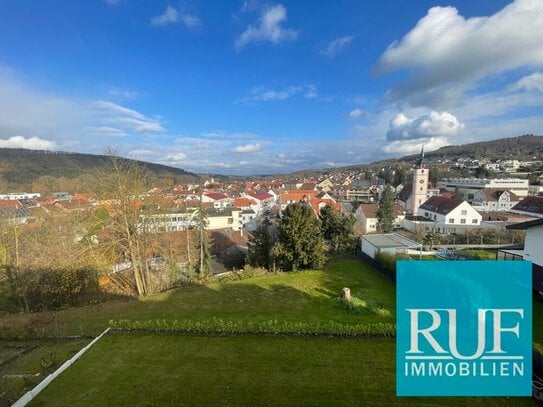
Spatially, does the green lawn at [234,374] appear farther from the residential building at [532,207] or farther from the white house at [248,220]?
the white house at [248,220]

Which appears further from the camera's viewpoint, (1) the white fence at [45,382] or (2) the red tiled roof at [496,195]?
(2) the red tiled roof at [496,195]

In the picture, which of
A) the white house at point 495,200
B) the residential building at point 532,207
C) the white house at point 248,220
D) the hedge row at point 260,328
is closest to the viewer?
the hedge row at point 260,328

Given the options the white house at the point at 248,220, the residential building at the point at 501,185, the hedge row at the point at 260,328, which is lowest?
the white house at the point at 248,220

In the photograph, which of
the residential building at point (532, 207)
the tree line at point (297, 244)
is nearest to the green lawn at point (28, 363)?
the tree line at point (297, 244)

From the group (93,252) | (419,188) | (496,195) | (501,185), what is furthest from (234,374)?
(501,185)

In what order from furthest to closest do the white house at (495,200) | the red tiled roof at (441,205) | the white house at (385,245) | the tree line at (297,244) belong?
1. the white house at (495,200)
2. the red tiled roof at (441,205)
3. the white house at (385,245)
4. the tree line at (297,244)

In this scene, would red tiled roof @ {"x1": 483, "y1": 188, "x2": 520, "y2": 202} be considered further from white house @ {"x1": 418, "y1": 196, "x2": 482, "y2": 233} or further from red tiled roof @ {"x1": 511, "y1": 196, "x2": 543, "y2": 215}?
white house @ {"x1": 418, "y1": 196, "x2": 482, "y2": 233}

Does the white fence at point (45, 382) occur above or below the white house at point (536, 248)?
below
